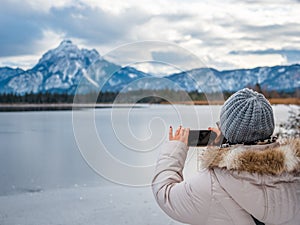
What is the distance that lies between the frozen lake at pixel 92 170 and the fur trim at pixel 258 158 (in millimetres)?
304

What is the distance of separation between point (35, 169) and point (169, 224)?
3.97 m

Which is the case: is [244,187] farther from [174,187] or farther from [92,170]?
[92,170]

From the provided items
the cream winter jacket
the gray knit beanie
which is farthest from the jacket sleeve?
the gray knit beanie

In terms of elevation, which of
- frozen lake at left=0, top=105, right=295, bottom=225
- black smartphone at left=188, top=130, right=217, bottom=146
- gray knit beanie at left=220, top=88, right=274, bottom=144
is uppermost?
gray knit beanie at left=220, top=88, right=274, bottom=144

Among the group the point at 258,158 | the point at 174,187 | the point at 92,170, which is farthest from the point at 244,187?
the point at 92,170

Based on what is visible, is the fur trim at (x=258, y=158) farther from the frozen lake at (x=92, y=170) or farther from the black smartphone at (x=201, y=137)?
the frozen lake at (x=92, y=170)

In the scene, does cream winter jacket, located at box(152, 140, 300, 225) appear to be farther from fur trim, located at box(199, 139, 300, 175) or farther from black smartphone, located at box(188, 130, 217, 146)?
black smartphone, located at box(188, 130, 217, 146)

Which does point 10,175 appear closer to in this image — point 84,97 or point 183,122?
point 84,97

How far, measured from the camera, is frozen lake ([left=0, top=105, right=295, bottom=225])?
156 centimetres

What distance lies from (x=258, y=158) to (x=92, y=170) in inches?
147

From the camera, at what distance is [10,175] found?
6.63 m

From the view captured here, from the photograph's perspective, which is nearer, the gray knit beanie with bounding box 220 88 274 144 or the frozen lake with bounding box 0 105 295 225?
the gray knit beanie with bounding box 220 88 274 144

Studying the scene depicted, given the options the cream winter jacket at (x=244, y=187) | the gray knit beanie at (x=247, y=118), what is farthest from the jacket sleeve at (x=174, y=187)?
the gray knit beanie at (x=247, y=118)

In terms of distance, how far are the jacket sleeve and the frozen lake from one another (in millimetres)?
204
